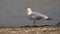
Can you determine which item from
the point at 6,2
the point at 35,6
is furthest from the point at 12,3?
the point at 35,6

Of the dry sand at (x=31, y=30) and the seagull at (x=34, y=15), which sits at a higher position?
the seagull at (x=34, y=15)

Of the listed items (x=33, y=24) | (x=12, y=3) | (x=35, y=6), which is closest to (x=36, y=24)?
(x=33, y=24)

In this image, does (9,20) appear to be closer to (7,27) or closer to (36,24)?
(7,27)

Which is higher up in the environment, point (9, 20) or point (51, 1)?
point (51, 1)

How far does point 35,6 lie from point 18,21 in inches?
6.7

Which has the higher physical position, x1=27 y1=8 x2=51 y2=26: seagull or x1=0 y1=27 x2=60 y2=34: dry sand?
x1=27 y1=8 x2=51 y2=26: seagull

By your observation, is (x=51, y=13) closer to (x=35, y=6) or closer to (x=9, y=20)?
(x=35, y=6)

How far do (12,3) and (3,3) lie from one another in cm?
7

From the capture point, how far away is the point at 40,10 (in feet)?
4.14

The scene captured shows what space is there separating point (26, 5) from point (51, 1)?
7.6 inches

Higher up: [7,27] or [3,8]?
[3,8]

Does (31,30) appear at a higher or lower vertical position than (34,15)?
lower

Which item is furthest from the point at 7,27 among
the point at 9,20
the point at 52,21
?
the point at 52,21

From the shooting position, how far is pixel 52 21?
1.28 meters
